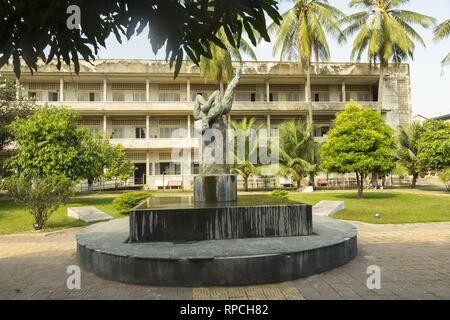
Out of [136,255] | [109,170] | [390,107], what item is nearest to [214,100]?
[136,255]

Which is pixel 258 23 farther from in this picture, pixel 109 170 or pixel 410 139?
pixel 410 139

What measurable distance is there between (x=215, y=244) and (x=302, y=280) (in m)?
1.33

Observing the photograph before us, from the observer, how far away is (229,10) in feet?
8.89

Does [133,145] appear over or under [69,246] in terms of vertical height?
over

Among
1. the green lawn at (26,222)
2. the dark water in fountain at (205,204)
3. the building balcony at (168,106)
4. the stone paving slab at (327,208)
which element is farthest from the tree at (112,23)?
the building balcony at (168,106)

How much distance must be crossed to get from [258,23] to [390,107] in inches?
1218

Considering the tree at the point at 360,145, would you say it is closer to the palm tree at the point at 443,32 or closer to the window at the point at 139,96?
the palm tree at the point at 443,32

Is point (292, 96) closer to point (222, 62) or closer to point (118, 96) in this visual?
point (222, 62)

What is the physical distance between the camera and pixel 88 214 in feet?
32.9

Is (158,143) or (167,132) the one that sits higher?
(167,132)

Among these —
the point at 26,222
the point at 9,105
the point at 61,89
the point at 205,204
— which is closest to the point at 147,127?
the point at 61,89

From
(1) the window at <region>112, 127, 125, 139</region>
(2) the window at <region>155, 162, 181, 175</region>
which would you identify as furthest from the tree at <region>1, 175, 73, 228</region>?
(1) the window at <region>112, 127, 125, 139</region>

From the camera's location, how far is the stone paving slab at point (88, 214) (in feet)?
31.6
